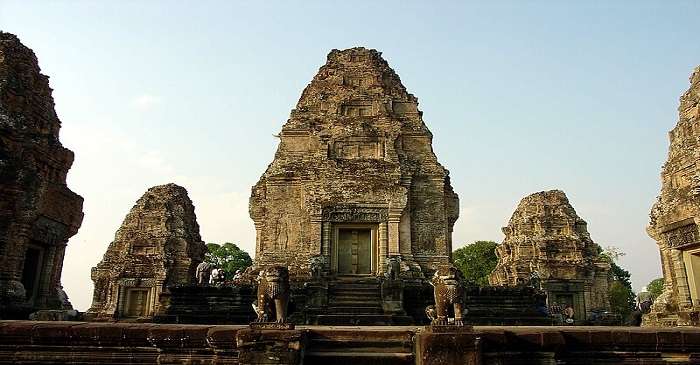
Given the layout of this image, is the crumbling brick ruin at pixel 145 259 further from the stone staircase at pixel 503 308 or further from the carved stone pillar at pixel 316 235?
the stone staircase at pixel 503 308

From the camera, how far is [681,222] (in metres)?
12.7

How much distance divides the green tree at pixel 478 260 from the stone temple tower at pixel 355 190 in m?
36.1

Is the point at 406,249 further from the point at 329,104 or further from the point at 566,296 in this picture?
the point at 566,296

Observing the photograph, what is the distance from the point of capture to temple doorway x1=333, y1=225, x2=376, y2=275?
18562 mm

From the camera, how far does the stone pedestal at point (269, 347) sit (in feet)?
19.9

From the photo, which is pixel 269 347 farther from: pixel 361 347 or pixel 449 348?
pixel 449 348

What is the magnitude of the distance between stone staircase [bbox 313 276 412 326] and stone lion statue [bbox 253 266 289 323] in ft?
22.4

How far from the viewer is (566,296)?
2814 centimetres

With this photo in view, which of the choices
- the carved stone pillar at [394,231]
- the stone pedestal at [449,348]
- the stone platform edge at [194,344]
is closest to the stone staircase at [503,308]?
the carved stone pillar at [394,231]

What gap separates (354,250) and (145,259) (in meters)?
16.3

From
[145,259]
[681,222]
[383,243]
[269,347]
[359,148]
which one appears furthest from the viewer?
[145,259]

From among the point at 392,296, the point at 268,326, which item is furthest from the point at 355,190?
the point at 268,326

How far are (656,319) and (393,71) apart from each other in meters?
14.5

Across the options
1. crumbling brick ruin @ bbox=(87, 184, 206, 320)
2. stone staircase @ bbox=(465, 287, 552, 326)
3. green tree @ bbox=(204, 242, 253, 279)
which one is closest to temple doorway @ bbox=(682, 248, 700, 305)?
stone staircase @ bbox=(465, 287, 552, 326)
